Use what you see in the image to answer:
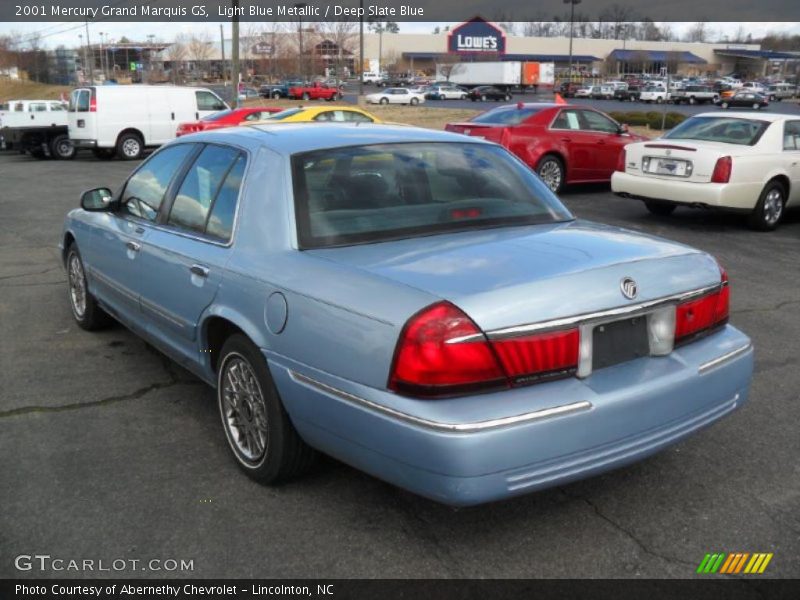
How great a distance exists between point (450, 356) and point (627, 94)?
6874 cm

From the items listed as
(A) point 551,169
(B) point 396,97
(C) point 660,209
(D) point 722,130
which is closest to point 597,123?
(A) point 551,169

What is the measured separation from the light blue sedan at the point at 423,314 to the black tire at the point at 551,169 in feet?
30.0

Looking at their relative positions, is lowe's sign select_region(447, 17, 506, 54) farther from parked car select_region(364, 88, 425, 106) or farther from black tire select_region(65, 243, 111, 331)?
black tire select_region(65, 243, 111, 331)

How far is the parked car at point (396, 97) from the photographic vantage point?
58.7 m

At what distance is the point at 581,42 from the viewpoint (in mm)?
118188

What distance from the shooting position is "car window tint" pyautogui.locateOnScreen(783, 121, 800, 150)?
10203 mm

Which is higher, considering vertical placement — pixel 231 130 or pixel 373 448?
pixel 231 130

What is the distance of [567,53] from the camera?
117m

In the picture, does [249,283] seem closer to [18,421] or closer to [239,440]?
[239,440]

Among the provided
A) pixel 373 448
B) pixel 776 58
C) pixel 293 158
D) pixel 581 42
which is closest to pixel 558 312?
pixel 373 448

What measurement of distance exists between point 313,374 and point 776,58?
137717 mm

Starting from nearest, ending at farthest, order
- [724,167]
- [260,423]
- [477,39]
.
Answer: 1. [260,423]
2. [724,167]
3. [477,39]

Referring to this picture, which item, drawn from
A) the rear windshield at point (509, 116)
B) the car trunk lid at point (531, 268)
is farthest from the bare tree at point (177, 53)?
the car trunk lid at point (531, 268)

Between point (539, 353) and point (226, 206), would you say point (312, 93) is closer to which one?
point (226, 206)
